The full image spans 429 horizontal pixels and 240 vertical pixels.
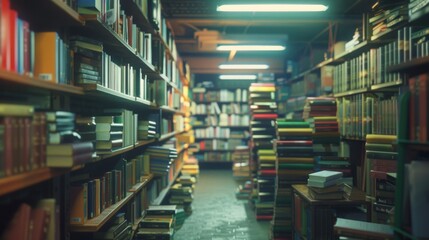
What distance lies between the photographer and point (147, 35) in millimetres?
3816

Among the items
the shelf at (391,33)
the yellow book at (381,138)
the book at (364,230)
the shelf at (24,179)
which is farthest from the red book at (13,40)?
the shelf at (391,33)

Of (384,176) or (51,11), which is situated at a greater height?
(51,11)

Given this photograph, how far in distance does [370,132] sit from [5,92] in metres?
3.15

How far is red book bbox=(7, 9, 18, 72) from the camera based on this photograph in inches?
53.2

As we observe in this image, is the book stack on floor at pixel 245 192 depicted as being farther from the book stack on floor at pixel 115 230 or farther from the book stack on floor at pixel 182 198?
the book stack on floor at pixel 115 230

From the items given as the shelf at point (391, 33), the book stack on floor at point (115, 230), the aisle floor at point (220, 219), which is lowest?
the aisle floor at point (220, 219)

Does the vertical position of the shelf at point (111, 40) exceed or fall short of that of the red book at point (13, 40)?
it exceeds it

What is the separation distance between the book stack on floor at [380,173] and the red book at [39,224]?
7.42 feet

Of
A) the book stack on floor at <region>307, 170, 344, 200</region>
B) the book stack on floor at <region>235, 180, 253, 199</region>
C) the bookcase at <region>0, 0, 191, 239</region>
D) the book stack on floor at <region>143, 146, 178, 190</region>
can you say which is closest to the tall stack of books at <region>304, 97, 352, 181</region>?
the book stack on floor at <region>307, 170, 344, 200</region>

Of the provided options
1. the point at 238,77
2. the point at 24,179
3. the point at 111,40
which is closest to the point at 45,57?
A: the point at 24,179

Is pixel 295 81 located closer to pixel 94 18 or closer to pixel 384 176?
pixel 384 176

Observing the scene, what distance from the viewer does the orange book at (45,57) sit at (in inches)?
65.2

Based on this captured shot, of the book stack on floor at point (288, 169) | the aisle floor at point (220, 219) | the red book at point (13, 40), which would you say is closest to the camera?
the red book at point (13, 40)

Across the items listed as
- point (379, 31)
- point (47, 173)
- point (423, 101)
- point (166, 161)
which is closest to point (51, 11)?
point (47, 173)
